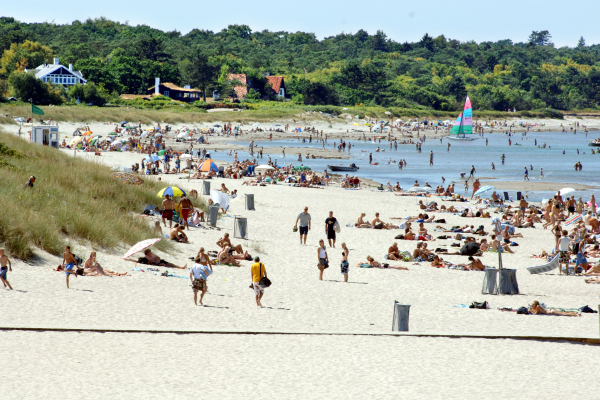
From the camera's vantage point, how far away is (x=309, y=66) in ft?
406

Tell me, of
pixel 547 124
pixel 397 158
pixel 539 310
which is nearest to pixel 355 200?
Answer: pixel 539 310

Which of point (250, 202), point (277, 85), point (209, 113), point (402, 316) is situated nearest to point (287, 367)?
point (402, 316)

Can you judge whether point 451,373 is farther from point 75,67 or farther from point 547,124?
point 547,124

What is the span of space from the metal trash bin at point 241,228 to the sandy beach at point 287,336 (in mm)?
770

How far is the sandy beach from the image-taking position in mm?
7172

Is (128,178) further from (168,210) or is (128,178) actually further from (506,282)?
(506,282)

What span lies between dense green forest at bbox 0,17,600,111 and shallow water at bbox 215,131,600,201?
26.7 meters

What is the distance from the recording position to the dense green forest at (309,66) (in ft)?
262

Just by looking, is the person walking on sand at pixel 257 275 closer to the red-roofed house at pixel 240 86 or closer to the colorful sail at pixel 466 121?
the colorful sail at pixel 466 121

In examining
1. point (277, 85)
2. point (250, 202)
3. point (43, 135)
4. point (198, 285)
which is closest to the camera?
point (198, 285)

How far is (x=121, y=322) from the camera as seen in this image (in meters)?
9.38

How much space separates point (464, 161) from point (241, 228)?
36148mm

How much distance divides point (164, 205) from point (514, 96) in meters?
109

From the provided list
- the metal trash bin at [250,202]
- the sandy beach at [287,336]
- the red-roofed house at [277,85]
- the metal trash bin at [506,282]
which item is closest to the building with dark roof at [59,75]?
the red-roofed house at [277,85]
